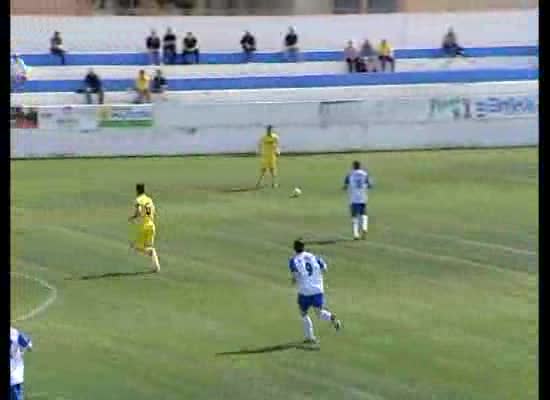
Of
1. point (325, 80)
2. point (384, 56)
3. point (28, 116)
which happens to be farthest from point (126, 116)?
point (384, 56)

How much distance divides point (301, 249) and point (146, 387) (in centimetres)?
272

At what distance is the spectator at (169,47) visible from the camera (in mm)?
42156

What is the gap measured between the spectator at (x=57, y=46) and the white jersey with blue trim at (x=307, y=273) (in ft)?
89.6

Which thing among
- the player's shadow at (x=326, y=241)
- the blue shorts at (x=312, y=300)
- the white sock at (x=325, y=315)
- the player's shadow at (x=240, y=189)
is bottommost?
the player's shadow at (x=240, y=189)

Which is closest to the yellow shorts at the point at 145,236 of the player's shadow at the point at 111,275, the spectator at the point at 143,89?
the player's shadow at the point at 111,275

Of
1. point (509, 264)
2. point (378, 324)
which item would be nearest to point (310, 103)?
point (509, 264)

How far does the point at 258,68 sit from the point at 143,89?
220 inches

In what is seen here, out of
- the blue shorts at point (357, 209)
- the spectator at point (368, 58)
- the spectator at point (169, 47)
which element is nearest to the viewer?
the blue shorts at point (357, 209)

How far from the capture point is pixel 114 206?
91.2 ft

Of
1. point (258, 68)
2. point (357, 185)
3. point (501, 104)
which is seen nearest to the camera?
point (357, 185)

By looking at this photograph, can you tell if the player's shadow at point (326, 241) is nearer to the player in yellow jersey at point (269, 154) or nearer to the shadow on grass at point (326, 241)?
the shadow on grass at point (326, 241)

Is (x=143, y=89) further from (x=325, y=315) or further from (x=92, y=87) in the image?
(x=325, y=315)

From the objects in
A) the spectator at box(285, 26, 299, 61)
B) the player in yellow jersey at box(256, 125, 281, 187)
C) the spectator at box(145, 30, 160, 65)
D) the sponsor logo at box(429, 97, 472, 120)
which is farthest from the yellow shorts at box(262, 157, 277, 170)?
the spectator at box(285, 26, 299, 61)

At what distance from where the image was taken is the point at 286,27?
45.7m
